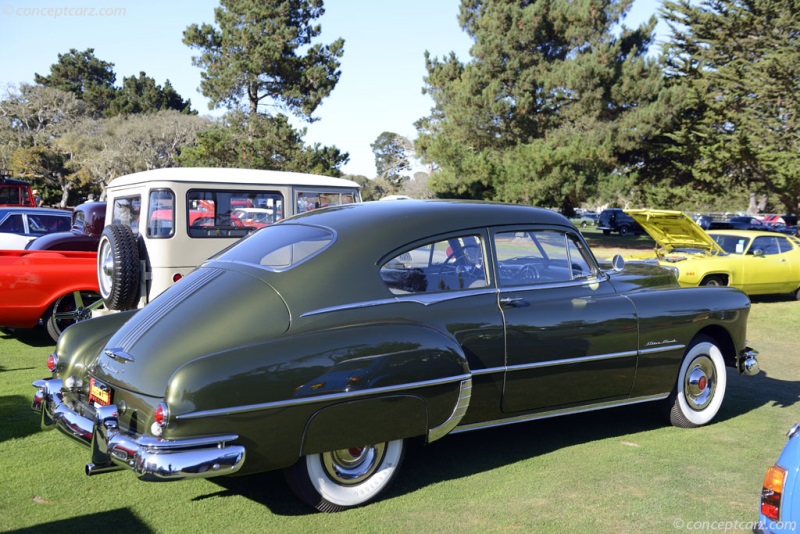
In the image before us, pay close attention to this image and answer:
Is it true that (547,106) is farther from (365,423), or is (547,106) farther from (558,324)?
(365,423)

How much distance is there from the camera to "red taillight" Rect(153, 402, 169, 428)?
3025 mm

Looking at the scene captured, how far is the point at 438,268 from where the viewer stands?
4164 millimetres

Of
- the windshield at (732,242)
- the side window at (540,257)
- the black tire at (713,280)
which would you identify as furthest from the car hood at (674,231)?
the side window at (540,257)

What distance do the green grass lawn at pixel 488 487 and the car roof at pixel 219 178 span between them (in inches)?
143

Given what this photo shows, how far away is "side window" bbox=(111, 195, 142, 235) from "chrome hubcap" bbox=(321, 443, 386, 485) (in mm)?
5469

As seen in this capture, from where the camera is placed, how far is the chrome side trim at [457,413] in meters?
3.71

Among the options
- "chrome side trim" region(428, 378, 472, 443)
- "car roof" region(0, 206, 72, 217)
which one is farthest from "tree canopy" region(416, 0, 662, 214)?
"chrome side trim" region(428, 378, 472, 443)

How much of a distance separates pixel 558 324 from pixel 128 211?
6.22 meters

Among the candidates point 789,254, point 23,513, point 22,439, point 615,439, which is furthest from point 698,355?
point 789,254

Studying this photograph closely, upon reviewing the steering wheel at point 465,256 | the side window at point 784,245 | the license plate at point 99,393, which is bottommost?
the license plate at point 99,393

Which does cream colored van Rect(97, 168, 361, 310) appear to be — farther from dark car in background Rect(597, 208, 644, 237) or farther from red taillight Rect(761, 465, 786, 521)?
dark car in background Rect(597, 208, 644, 237)

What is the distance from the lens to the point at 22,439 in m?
4.61

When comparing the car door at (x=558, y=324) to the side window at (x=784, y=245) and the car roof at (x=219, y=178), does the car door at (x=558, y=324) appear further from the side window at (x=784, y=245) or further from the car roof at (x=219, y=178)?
the side window at (x=784, y=245)

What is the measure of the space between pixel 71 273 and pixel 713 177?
28.2 m
